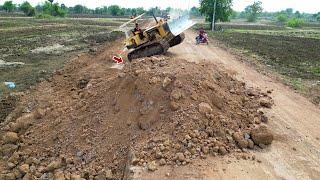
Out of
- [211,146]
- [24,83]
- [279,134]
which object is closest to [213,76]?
[279,134]

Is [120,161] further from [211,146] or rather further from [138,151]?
[211,146]

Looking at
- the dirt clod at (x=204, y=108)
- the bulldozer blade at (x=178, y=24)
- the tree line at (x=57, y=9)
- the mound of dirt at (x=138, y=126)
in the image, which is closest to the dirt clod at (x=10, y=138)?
the mound of dirt at (x=138, y=126)

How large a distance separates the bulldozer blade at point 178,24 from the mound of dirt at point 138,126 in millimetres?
7020

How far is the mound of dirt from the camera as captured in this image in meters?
9.09

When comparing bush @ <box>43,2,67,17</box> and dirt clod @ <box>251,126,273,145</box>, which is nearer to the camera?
dirt clod @ <box>251,126,273,145</box>

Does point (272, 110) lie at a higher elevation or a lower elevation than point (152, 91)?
lower

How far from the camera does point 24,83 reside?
1795 cm

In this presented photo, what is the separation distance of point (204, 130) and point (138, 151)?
1585mm

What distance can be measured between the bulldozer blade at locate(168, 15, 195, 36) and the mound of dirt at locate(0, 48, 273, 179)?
7.02 metres

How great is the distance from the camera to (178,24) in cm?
2056

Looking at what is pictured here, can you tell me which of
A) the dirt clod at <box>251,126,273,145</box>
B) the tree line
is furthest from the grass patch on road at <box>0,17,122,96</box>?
the tree line

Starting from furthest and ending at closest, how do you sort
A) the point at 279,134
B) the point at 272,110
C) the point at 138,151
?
the point at 272,110 → the point at 279,134 → the point at 138,151

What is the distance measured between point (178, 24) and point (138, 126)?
448 inches

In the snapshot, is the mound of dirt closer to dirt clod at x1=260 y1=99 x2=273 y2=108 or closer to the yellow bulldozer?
dirt clod at x1=260 y1=99 x2=273 y2=108
